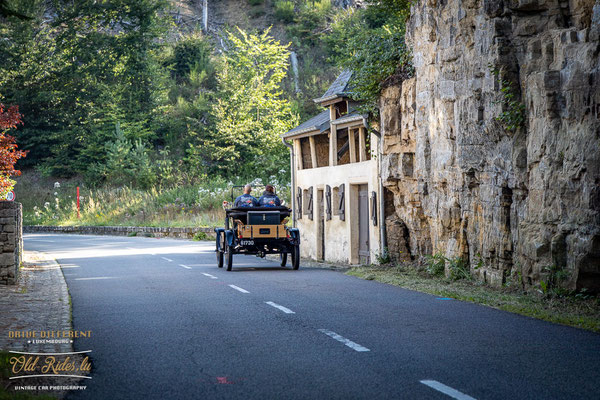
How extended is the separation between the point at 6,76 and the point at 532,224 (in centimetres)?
5096

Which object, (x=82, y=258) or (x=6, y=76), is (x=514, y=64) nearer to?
(x=82, y=258)

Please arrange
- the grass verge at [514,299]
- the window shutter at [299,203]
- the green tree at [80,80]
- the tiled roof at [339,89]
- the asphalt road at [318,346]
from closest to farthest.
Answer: the asphalt road at [318,346], the grass verge at [514,299], the tiled roof at [339,89], the window shutter at [299,203], the green tree at [80,80]

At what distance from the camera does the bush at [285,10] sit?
2785 inches

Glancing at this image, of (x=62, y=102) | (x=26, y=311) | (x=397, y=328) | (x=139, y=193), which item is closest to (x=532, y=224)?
(x=397, y=328)

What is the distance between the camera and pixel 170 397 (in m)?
6.10

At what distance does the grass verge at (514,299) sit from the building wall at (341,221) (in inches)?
218

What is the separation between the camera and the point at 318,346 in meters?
8.28

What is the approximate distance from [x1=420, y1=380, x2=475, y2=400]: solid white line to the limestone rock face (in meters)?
5.89

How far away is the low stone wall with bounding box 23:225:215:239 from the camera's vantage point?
39.3 m

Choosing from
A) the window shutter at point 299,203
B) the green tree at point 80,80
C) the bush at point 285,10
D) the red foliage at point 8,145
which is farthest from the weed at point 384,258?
the bush at point 285,10

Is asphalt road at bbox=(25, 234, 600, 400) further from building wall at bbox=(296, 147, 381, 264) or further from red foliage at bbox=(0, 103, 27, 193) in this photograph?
building wall at bbox=(296, 147, 381, 264)

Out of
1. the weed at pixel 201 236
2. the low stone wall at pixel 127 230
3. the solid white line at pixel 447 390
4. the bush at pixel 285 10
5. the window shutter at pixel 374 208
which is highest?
the bush at pixel 285 10

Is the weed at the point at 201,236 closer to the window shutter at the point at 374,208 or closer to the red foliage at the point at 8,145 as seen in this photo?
the window shutter at the point at 374,208

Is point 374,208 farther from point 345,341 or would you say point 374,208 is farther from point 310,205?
point 345,341
